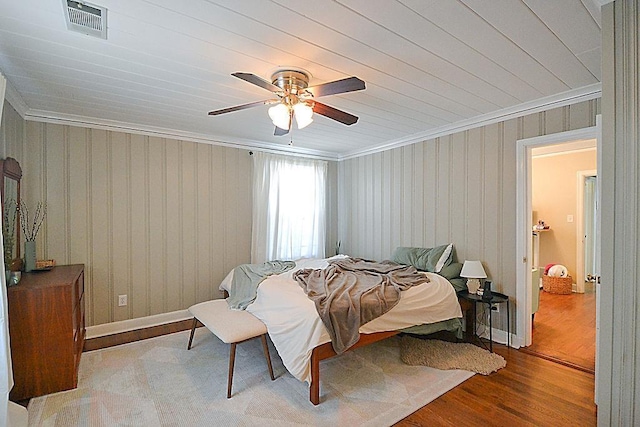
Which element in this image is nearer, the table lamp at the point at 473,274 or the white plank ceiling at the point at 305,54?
the white plank ceiling at the point at 305,54

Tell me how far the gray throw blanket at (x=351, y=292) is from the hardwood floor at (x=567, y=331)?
1403 mm

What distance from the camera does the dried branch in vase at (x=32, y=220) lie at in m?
3.10

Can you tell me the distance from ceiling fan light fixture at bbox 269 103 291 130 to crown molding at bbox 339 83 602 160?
2.26 m

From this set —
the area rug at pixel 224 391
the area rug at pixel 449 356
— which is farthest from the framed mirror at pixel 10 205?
the area rug at pixel 449 356

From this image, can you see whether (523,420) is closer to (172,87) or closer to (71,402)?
(71,402)

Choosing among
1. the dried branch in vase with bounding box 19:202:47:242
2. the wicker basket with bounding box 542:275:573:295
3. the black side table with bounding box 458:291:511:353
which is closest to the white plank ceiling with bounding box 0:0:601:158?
the dried branch in vase with bounding box 19:202:47:242

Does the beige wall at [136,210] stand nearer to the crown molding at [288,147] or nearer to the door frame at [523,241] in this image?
the crown molding at [288,147]

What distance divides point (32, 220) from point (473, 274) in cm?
450

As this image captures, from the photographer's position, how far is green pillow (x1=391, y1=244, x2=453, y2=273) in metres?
3.66

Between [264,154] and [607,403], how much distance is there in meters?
4.20

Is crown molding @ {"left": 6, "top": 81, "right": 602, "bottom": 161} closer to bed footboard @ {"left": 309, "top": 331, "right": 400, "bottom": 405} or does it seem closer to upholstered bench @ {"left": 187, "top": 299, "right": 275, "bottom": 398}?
upholstered bench @ {"left": 187, "top": 299, "right": 275, "bottom": 398}

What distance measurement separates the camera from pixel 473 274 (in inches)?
133

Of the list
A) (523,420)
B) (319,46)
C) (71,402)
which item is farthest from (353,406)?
(319,46)

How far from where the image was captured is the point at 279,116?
230 centimetres
